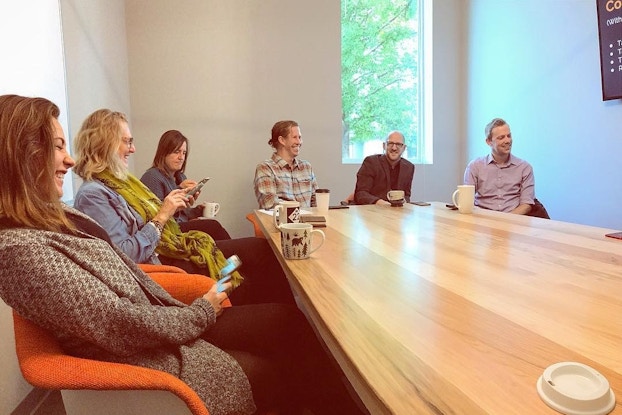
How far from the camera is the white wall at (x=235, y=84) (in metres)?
3.61

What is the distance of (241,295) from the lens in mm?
1935

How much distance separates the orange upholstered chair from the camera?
2.43 feet

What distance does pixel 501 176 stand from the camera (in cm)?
312

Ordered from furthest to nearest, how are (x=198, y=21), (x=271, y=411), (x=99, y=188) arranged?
(x=198, y=21)
(x=99, y=188)
(x=271, y=411)

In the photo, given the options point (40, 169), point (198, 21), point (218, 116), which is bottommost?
point (40, 169)

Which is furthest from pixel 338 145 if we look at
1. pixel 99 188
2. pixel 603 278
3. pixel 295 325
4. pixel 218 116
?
pixel 603 278

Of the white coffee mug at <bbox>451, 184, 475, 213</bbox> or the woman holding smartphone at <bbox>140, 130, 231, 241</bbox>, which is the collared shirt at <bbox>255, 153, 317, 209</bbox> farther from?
the white coffee mug at <bbox>451, 184, 475, 213</bbox>

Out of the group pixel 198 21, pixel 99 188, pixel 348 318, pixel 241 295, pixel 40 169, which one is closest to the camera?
pixel 348 318

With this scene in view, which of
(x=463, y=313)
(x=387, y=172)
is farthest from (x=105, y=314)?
(x=387, y=172)

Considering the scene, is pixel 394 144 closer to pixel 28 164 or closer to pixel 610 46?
pixel 610 46

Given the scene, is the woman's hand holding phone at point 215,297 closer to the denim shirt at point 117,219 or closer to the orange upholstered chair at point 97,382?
the orange upholstered chair at point 97,382

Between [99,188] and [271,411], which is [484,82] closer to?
[99,188]

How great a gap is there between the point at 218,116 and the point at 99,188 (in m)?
2.25

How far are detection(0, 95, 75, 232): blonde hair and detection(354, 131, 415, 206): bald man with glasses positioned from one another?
2.64m
